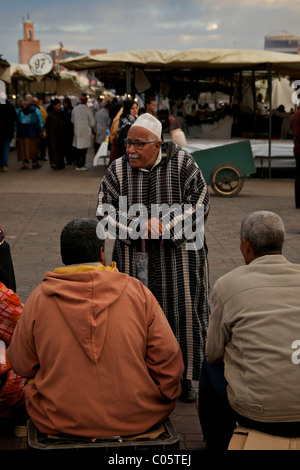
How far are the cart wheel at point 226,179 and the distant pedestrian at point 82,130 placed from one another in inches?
216

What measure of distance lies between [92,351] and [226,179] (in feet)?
34.7

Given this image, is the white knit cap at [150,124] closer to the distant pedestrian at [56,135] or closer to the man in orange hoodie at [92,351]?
the man in orange hoodie at [92,351]

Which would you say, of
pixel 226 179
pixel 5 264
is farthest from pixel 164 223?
pixel 226 179

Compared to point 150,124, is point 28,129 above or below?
below

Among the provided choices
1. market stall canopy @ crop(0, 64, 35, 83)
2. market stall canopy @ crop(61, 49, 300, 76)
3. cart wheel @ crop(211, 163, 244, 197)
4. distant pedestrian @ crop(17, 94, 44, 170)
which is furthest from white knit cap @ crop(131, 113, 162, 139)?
market stall canopy @ crop(0, 64, 35, 83)

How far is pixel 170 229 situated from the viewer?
13.5 feet

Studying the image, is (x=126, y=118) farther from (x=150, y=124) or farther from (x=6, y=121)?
(x=6, y=121)

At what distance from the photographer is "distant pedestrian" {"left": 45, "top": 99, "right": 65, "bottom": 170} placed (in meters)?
17.9

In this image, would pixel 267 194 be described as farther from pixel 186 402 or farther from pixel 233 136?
pixel 186 402

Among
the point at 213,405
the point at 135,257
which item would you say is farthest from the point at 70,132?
the point at 213,405

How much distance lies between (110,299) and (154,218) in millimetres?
1329

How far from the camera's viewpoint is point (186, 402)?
172 inches

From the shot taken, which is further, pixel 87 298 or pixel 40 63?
pixel 40 63

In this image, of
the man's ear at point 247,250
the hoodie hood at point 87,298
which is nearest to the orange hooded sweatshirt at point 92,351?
the hoodie hood at point 87,298
